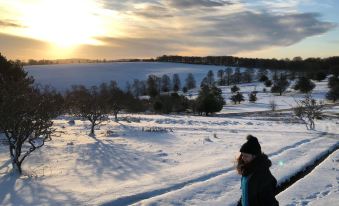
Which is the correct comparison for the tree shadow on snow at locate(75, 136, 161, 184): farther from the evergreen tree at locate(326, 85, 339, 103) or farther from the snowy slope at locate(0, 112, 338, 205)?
the evergreen tree at locate(326, 85, 339, 103)

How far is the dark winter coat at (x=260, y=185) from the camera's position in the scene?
5.67m

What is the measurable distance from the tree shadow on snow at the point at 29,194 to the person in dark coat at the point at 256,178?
6758 mm

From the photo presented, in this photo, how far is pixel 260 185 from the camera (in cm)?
566

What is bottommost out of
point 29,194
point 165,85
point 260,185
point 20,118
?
point 165,85

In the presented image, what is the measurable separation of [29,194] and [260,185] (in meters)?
8.77

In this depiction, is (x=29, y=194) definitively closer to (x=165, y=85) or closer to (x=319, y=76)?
(x=319, y=76)

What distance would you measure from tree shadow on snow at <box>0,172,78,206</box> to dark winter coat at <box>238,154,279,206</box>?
684 cm

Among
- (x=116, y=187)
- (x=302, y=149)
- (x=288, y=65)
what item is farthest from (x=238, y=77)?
(x=116, y=187)

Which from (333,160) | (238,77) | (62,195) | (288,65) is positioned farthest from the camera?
(288,65)

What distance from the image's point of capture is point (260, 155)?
5793mm

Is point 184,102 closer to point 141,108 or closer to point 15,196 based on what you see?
point 141,108

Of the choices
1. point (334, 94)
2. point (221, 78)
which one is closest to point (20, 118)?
point (334, 94)

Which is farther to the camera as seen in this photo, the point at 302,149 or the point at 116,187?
the point at 302,149

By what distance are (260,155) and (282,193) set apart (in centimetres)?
763
